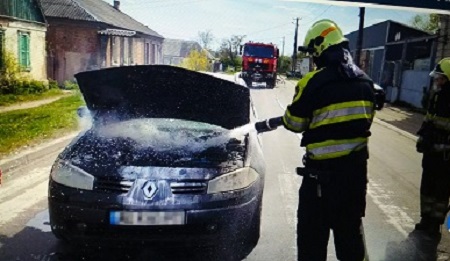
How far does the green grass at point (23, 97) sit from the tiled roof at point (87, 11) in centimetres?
281

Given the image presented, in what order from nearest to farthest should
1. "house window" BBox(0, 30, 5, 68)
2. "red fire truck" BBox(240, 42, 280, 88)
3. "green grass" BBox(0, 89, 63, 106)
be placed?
"green grass" BBox(0, 89, 63, 106)
"house window" BBox(0, 30, 5, 68)
"red fire truck" BBox(240, 42, 280, 88)

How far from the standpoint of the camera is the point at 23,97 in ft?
32.9

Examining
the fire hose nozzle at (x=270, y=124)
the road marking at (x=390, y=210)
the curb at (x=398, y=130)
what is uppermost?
the fire hose nozzle at (x=270, y=124)

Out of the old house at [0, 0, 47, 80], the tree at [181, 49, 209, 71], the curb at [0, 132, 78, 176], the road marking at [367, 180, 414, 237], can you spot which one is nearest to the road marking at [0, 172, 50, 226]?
the curb at [0, 132, 78, 176]

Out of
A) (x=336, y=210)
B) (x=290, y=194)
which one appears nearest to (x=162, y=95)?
(x=336, y=210)

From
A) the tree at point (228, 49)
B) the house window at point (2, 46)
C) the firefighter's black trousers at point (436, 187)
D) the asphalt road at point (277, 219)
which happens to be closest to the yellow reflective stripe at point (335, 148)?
the asphalt road at point (277, 219)

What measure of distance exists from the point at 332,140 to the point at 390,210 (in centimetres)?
260

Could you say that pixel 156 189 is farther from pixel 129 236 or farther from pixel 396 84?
pixel 396 84

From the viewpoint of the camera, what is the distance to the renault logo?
9.39 feet

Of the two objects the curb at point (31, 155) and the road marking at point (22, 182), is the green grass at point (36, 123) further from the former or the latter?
the road marking at point (22, 182)

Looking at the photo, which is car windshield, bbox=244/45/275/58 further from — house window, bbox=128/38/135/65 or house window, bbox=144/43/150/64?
house window, bbox=144/43/150/64

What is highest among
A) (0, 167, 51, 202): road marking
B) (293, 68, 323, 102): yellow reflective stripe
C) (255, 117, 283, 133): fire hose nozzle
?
(293, 68, 323, 102): yellow reflective stripe

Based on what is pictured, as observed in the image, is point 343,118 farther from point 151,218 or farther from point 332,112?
point 151,218

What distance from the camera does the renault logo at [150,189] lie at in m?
2.86
